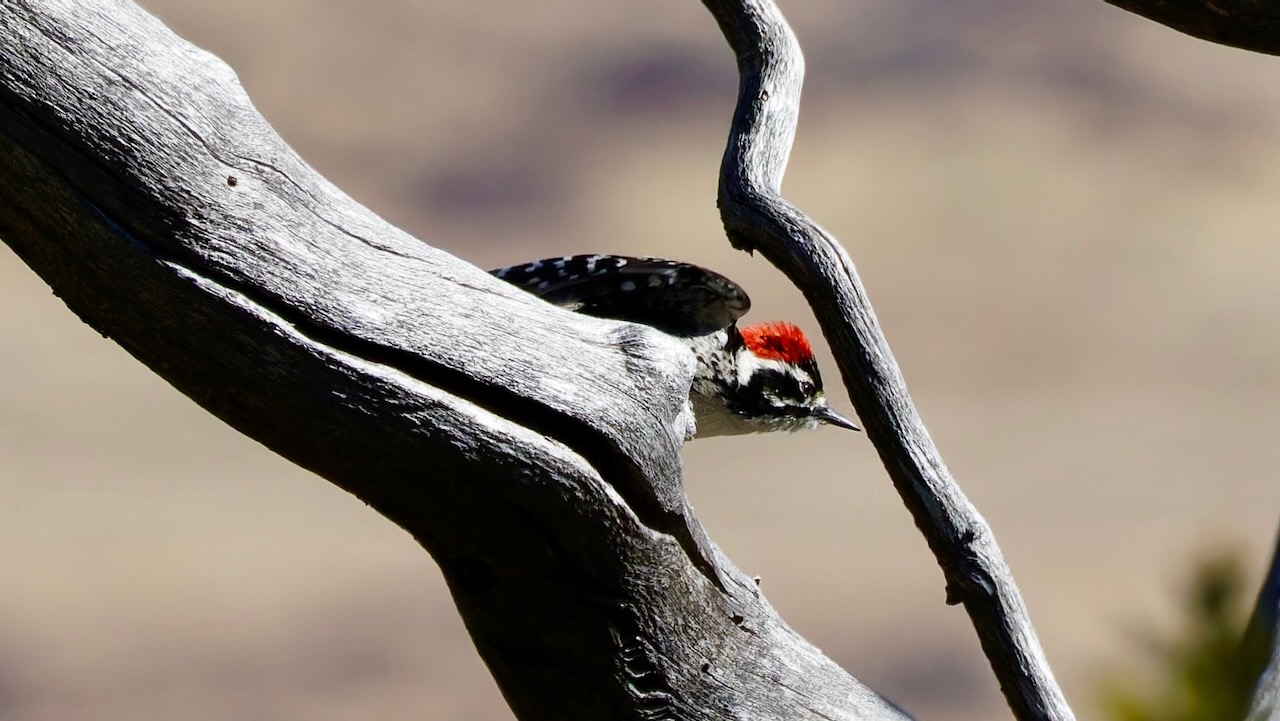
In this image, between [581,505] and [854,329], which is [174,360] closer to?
[581,505]

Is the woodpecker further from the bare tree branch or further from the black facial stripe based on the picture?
the bare tree branch

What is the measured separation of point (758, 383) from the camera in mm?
4609

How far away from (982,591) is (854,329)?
551 millimetres

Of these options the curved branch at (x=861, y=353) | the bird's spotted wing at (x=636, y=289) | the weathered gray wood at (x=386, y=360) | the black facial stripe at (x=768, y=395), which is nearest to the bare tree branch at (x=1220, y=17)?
the curved branch at (x=861, y=353)

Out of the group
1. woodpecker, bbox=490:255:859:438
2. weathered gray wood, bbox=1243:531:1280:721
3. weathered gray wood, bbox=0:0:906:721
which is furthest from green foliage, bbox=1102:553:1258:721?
woodpecker, bbox=490:255:859:438

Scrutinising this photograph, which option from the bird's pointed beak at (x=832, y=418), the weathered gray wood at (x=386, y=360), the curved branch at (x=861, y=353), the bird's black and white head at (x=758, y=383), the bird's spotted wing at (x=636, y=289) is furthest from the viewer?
the bird's pointed beak at (x=832, y=418)

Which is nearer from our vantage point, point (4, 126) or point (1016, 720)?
point (4, 126)

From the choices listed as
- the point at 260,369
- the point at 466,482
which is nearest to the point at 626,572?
the point at 466,482

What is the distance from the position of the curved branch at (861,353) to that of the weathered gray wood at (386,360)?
0.53 m

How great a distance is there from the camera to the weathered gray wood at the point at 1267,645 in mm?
1408

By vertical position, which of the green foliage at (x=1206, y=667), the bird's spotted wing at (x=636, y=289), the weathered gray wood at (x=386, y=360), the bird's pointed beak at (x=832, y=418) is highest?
the bird's pointed beak at (x=832, y=418)

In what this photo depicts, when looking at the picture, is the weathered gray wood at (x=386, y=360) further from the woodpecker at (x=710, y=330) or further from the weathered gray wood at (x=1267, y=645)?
the woodpecker at (x=710, y=330)

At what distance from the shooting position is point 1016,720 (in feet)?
8.32

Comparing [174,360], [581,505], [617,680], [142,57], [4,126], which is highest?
[142,57]
